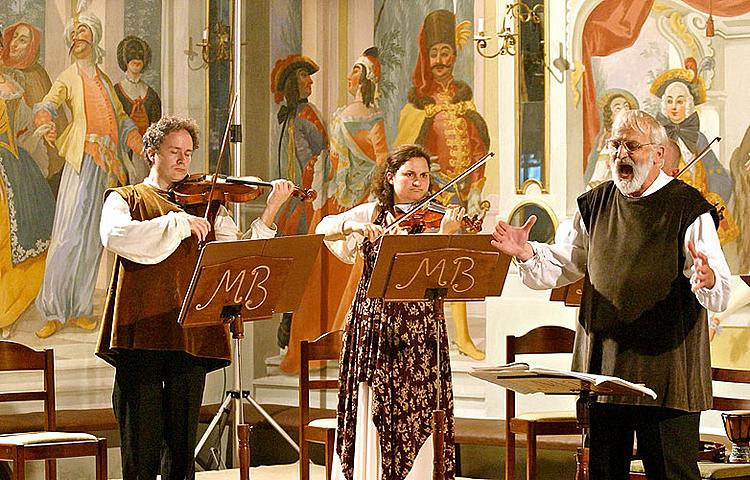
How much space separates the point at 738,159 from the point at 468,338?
1891 millimetres

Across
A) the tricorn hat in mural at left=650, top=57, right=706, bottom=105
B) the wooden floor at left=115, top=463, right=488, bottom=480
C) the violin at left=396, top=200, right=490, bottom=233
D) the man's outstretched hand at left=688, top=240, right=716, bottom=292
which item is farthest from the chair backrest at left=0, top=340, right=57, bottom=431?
the tricorn hat in mural at left=650, top=57, right=706, bottom=105

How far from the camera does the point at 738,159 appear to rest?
20.7ft

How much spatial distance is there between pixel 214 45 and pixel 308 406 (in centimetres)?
290

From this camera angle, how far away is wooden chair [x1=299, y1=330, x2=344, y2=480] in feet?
18.3

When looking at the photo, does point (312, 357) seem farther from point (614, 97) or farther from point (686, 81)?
point (686, 81)

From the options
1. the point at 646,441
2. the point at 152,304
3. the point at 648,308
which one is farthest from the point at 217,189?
the point at 646,441

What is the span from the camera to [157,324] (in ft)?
15.6

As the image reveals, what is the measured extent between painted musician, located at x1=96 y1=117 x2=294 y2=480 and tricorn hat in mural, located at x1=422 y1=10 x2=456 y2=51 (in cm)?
267

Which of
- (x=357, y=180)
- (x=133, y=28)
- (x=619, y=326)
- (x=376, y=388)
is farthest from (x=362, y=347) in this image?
(x=133, y=28)

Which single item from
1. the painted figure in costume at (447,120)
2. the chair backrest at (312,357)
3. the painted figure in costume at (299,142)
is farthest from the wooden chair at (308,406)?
the painted figure in costume at (299,142)

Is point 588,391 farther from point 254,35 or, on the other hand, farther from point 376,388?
point 254,35

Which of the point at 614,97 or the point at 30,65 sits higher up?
the point at 30,65

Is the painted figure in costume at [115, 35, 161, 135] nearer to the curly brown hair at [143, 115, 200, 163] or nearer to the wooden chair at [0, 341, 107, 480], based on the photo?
the wooden chair at [0, 341, 107, 480]

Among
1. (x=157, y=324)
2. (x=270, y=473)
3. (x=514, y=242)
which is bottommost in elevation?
(x=270, y=473)
